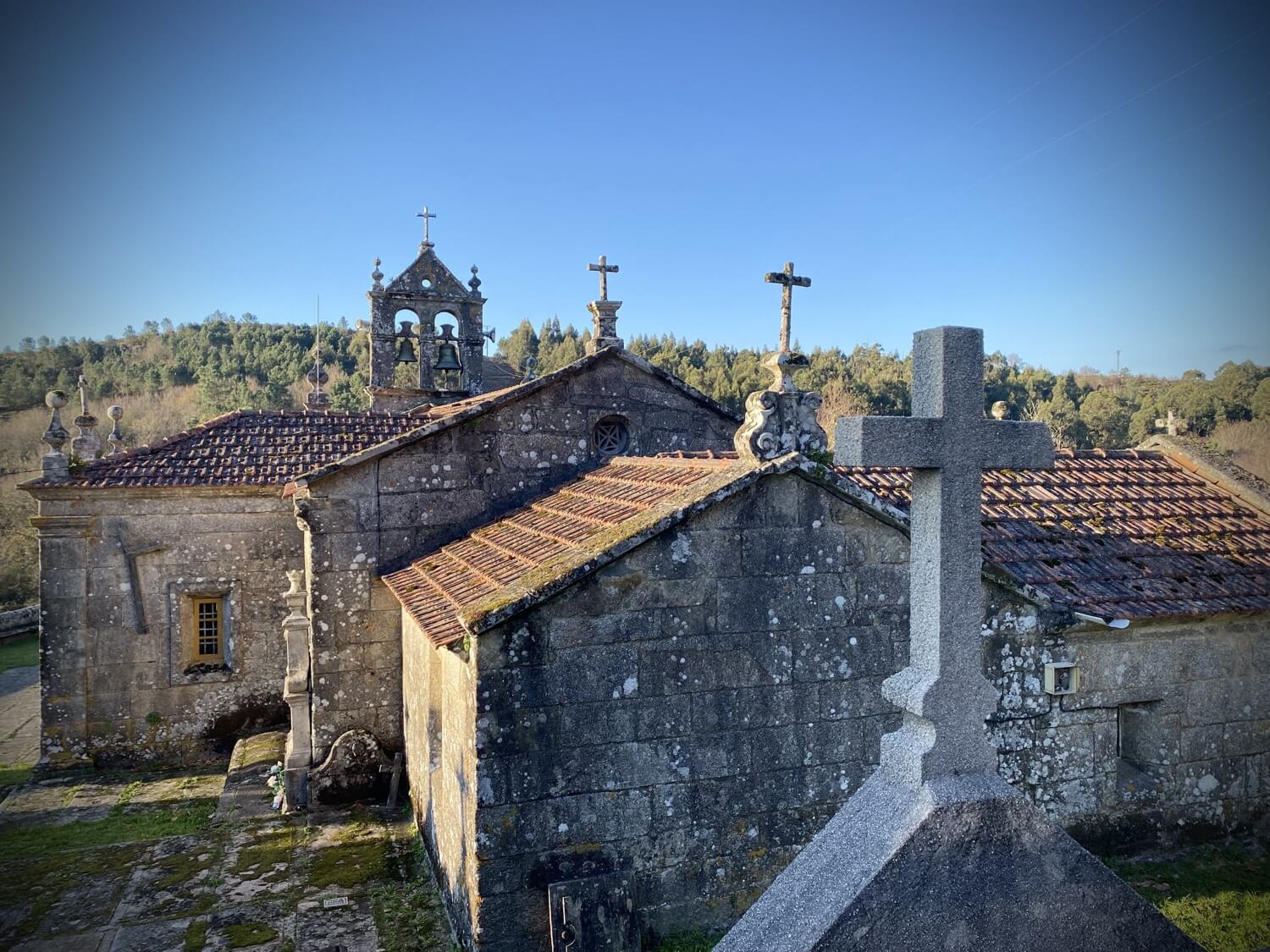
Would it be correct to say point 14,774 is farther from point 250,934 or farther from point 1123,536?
point 1123,536

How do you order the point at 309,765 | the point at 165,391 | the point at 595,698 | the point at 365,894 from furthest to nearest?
the point at 165,391
the point at 309,765
the point at 365,894
the point at 595,698

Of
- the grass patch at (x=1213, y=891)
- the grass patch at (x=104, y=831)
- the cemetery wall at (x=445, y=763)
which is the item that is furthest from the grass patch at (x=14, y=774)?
the grass patch at (x=1213, y=891)

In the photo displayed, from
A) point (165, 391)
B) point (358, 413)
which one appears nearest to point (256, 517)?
point (358, 413)

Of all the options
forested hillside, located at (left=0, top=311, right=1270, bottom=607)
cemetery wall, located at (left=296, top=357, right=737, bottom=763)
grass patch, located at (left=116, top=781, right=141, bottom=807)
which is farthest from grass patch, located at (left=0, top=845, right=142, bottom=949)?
forested hillside, located at (left=0, top=311, right=1270, bottom=607)

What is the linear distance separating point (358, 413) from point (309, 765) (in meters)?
6.25

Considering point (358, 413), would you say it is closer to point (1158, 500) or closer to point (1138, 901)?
point (1158, 500)

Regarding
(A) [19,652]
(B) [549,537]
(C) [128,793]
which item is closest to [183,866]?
(C) [128,793]

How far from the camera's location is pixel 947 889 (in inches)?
131

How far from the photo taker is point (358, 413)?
14102mm

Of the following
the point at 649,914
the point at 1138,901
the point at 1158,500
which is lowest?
the point at 649,914

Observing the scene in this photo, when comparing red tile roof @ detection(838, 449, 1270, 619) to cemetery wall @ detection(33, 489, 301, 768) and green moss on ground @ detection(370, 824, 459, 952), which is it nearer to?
green moss on ground @ detection(370, 824, 459, 952)

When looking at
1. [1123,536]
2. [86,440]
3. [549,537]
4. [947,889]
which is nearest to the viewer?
[947,889]

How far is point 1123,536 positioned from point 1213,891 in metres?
3.22

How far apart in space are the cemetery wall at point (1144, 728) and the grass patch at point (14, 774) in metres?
11.8
